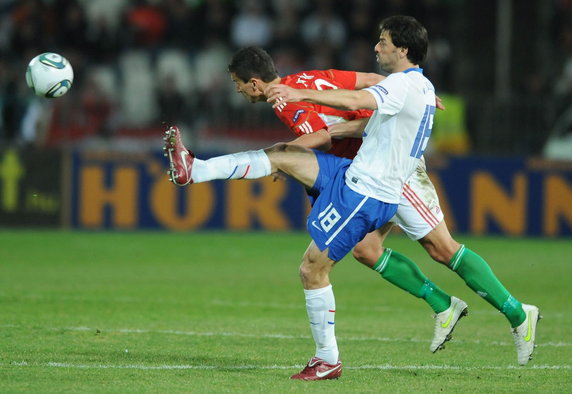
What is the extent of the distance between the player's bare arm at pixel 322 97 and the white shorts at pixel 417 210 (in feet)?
4.08

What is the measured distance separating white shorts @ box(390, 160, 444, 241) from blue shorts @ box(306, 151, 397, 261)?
575 millimetres

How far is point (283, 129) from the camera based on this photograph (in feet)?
61.6

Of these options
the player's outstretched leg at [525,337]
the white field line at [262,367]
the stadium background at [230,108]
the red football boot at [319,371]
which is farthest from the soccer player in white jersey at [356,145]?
the stadium background at [230,108]

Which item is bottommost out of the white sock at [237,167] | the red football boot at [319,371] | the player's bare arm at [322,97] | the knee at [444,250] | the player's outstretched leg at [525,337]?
the red football boot at [319,371]

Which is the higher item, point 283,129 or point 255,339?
point 283,129

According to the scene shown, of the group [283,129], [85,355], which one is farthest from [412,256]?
[85,355]

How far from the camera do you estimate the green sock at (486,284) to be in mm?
7527

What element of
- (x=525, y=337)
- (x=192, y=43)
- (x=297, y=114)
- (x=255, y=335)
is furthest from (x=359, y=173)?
(x=192, y=43)

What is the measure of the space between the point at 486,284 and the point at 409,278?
0.62 metres

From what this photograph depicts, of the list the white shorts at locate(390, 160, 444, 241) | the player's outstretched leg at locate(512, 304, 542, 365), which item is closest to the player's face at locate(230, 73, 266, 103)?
the white shorts at locate(390, 160, 444, 241)

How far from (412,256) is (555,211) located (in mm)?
3895

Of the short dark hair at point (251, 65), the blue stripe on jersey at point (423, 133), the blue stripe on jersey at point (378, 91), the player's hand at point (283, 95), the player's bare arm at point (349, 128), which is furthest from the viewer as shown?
the player's bare arm at point (349, 128)

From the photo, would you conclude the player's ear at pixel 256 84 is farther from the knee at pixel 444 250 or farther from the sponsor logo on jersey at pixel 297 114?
the knee at pixel 444 250

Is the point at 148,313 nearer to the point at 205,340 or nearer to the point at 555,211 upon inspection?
the point at 205,340
